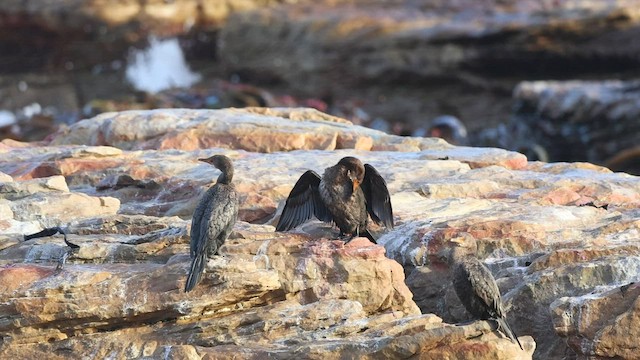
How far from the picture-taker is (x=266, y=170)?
34.2 ft

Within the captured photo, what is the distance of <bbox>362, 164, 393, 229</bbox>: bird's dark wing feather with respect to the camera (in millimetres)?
8852

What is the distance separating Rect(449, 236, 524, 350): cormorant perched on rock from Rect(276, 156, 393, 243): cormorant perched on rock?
1.06 meters

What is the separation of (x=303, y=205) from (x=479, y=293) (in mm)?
1822

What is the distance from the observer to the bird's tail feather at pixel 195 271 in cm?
712

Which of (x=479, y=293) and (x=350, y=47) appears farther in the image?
(x=350, y=47)

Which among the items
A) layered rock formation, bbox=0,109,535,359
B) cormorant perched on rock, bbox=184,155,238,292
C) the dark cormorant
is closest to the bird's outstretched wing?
layered rock formation, bbox=0,109,535,359

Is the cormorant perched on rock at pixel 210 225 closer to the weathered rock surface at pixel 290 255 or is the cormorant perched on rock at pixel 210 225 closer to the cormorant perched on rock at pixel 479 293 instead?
the weathered rock surface at pixel 290 255

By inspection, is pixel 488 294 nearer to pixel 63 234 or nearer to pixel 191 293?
pixel 191 293

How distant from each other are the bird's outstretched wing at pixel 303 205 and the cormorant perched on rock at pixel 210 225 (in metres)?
0.83

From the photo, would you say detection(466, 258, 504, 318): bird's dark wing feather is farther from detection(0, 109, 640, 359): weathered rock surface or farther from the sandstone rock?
the sandstone rock

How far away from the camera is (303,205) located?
894cm

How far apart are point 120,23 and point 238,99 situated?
11.7 meters

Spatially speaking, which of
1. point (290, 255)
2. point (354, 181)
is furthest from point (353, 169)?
point (290, 255)

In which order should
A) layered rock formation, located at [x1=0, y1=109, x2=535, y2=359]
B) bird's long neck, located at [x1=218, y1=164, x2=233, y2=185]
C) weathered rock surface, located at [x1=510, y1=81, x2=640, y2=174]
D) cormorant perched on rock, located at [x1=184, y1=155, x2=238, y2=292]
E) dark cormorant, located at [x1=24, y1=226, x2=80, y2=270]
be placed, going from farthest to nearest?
weathered rock surface, located at [x1=510, y1=81, x2=640, y2=174] → bird's long neck, located at [x1=218, y1=164, x2=233, y2=185] → dark cormorant, located at [x1=24, y1=226, x2=80, y2=270] → cormorant perched on rock, located at [x1=184, y1=155, x2=238, y2=292] → layered rock formation, located at [x1=0, y1=109, x2=535, y2=359]
